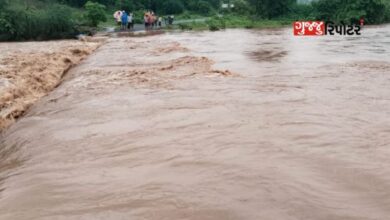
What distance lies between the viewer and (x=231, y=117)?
634cm

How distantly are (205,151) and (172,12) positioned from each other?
52665mm

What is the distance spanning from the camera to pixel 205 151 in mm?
4953

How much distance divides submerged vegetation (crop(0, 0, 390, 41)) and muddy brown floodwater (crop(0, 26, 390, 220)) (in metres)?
19.1

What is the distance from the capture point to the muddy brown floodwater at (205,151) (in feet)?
11.9

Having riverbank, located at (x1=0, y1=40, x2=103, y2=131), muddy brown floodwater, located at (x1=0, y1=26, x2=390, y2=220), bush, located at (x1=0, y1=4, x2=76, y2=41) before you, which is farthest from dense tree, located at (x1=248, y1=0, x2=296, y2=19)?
muddy brown floodwater, located at (x1=0, y1=26, x2=390, y2=220)

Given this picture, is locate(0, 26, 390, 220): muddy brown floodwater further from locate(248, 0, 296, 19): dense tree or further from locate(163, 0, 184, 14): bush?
locate(163, 0, 184, 14): bush

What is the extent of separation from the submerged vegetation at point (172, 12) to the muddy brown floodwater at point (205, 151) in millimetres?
19086

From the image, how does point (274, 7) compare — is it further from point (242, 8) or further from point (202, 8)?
point (202, 8)

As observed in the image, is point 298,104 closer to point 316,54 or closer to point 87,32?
point 316,54

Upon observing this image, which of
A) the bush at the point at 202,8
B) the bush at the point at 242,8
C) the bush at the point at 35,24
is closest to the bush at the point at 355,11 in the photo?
the bush at the point at 242,8

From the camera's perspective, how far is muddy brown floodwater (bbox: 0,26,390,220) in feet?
11.9

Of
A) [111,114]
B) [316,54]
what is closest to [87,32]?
[316,54]

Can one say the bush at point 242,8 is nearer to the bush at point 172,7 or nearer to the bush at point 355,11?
the bush at point 172,7

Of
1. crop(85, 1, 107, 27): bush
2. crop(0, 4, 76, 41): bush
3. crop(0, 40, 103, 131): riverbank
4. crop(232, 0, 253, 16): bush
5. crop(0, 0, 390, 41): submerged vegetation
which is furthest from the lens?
crop(232, 0, 253, 16): bush
